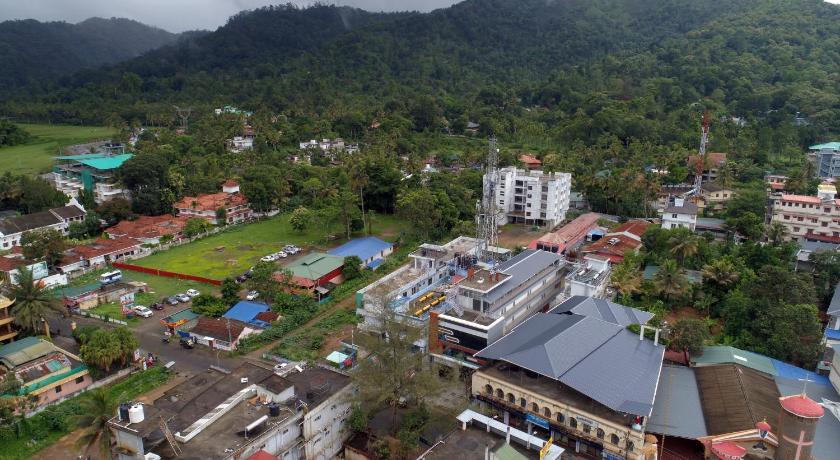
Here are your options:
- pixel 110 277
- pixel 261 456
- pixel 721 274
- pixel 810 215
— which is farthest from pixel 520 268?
pixel 110 277

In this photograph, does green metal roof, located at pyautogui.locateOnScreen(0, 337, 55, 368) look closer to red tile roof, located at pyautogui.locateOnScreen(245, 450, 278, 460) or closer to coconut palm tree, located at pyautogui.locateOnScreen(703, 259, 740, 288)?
red tile roof, located at pyautogui.locateOnScreen(245, 450, 278, 460)

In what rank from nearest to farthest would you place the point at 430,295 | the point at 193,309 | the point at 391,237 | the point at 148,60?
the point at 430,295, the point at 193,309, the point at 391,237, the point at 148,60

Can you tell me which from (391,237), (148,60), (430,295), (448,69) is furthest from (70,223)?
(148,60)

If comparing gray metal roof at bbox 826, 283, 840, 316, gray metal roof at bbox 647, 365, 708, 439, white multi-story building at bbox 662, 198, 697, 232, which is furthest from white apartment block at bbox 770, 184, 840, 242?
gray metal roof at bbox 647, 365, 708, 439

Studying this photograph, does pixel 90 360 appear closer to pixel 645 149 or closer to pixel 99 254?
pixel 99 254

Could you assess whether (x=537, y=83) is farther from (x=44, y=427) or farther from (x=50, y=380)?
(x=44, y=427)

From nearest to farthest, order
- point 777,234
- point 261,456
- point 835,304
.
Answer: point 261,456, point 835,304, point 777,234

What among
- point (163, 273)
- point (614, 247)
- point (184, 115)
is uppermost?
point (184, 115)

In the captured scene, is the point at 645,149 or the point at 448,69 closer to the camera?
the point at 645,149
